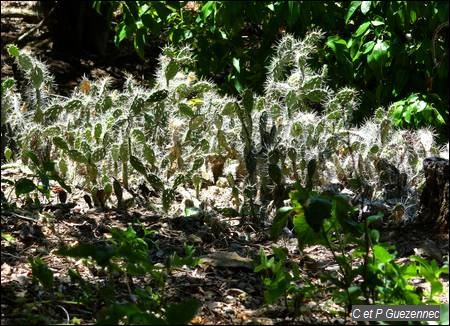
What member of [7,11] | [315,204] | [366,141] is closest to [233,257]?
[315,204]

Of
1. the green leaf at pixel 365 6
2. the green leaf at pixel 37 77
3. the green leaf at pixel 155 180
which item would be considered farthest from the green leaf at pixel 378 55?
the green leaf at pixel 37 77

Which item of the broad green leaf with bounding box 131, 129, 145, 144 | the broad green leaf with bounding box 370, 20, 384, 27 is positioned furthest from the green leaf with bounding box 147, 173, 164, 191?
the broad green leaf with bounding box 370, 20, 384, 27

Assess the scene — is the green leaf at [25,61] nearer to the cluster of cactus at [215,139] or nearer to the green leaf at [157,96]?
the cluster of cactus at [215,139]

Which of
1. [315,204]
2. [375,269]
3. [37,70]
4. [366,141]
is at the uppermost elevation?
[37,70]

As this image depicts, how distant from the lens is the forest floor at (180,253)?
299cm

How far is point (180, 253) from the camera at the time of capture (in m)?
3.73

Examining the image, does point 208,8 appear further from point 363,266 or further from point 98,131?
point 363,266

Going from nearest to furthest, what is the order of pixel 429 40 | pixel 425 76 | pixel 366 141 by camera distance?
pixel 366 141 < pixel 429 40 < pixel 425 76

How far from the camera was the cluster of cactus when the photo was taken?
14.3 ft

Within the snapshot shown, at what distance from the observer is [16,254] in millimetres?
3539

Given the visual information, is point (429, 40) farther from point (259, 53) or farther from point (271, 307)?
point (271, 307)

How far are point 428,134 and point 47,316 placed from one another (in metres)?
2.74

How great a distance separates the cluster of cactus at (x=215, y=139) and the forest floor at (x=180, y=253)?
0.54 feet

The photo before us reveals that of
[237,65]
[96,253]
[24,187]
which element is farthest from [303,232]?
[237,65]
